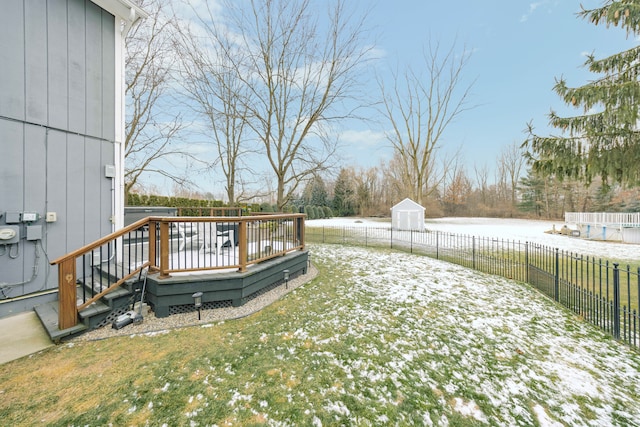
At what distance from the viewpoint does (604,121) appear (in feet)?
19.4

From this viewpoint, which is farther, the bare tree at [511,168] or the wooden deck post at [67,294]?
the bare tree at [511,168]

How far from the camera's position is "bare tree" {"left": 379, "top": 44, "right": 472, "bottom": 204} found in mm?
17828

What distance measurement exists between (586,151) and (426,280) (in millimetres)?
5793

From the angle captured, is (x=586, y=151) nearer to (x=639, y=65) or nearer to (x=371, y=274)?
(x=639, y=65)

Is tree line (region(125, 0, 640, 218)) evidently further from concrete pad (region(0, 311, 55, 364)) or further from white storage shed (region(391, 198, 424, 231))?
white storage shed (region(391, 198, 424, 231))

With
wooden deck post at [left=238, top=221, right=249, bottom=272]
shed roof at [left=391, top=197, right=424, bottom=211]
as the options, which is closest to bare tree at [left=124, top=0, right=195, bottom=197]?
wooden deck post at [left=238, top=221, right=249, bottom=272]

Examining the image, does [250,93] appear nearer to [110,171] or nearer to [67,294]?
[110,171]

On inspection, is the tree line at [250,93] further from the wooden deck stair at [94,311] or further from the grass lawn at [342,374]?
the wooden deck stair at [94,311]

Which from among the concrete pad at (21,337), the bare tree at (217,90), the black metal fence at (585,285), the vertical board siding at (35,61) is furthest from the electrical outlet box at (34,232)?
the black metal fence at (585,285)

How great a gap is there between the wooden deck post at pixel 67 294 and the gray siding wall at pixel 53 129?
1.51 m

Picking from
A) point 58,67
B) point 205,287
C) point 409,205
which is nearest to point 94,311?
point 205,287

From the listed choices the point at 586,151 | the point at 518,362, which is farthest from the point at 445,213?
the point at 518,362

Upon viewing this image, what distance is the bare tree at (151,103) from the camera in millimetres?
9062

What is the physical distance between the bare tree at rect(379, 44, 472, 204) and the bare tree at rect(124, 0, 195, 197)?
1393cm
